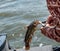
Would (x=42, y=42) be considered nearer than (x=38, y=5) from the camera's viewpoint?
Yes

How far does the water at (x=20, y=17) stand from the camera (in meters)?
6.79

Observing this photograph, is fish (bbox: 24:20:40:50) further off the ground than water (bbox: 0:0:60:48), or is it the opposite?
fish (bbox: 24:20:40:50)

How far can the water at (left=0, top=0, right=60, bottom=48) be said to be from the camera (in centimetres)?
679

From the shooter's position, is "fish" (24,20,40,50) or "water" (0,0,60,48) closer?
"fish" (24,20,40,50)

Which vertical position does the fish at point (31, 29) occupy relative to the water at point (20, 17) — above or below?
above

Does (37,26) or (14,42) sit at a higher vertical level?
(37,26)

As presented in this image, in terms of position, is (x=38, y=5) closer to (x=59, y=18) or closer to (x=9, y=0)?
(x=9, y=0)

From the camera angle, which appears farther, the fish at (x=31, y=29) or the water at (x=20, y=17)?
the water at (x=20, y=17)

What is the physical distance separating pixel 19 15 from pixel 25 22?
900 mm

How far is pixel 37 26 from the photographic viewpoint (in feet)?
9.35

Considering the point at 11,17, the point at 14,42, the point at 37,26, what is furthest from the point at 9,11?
the point at 37,26

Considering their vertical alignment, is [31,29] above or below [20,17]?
above

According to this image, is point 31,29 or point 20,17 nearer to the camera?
point 31,29

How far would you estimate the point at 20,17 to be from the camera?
8914 mm
